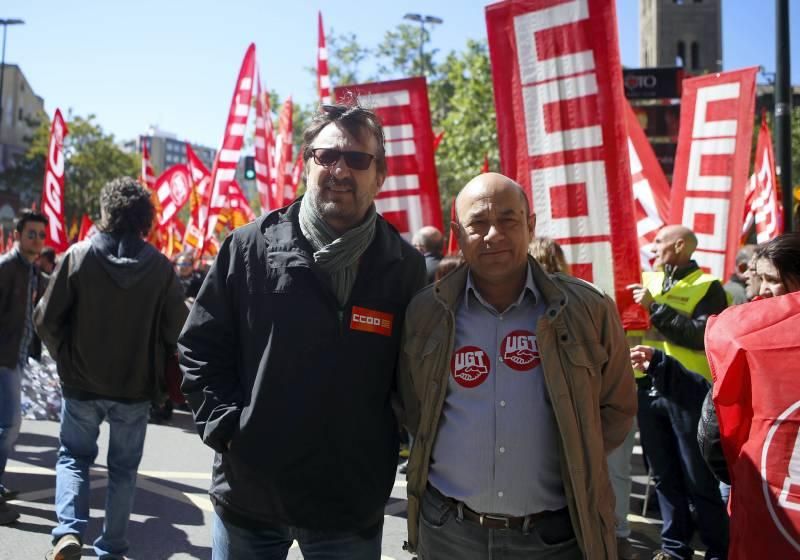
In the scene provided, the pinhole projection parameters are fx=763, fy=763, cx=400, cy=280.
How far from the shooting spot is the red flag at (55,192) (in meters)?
9.79

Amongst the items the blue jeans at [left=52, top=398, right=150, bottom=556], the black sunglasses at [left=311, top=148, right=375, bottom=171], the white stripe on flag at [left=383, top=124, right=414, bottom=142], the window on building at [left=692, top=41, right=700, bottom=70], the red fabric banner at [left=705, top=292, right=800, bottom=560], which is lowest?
the blue jeans at [left=52, top=398, right=150, bottom=556]

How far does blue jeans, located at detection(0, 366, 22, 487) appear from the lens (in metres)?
5.05

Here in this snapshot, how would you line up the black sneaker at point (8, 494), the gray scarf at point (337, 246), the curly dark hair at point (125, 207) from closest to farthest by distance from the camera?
the gray scarf at point (337, 246), the curly dark hair at point (125, 207), the black sneaker at point (8, 494)

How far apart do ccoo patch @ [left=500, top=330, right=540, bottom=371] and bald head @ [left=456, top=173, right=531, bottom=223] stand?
0.42m

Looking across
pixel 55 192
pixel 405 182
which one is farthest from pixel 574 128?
pixel 55 192

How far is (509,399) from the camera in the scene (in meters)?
2.37

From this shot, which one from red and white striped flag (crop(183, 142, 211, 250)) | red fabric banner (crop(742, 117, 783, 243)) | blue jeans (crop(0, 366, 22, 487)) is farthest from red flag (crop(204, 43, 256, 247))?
red fabric banner (crop(742, 117, 783, 243))

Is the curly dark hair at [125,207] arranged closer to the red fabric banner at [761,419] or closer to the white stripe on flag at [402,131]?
the red fabric banner at [761,419]

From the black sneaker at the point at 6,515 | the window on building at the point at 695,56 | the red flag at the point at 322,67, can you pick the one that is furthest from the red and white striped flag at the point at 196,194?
the window on building at the point at 695,56

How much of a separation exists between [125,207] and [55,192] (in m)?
6.77

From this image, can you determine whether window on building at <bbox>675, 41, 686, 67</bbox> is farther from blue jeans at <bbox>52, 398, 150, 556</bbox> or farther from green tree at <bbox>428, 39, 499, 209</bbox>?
blue jeans at <bbox>52, 398, 150, 556</bbox>

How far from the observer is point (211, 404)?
245 centimetres

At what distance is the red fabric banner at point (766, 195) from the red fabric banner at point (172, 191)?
400 inches

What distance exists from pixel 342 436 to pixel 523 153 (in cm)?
271
